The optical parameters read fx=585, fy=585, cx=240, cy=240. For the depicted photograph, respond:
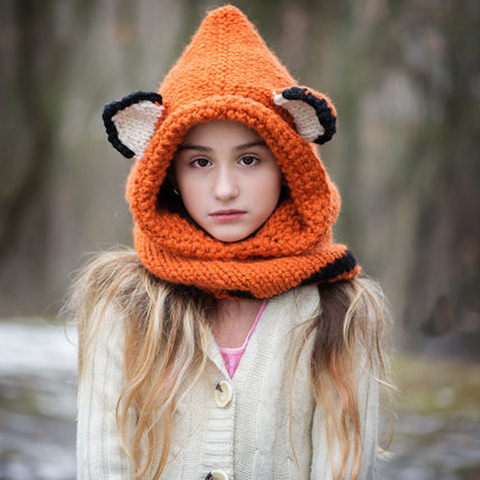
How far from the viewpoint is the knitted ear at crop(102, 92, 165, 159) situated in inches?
48.4

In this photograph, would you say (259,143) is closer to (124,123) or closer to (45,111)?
(124,123)

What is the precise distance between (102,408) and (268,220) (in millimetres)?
553

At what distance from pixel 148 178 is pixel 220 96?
0.77 feet

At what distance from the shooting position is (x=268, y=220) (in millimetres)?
1327

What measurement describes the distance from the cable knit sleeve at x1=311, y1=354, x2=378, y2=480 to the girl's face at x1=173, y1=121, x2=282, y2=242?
1.40 feet

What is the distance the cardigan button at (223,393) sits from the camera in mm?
1249

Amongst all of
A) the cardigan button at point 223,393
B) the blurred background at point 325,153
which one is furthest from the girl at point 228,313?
the blurred background at point 325,153

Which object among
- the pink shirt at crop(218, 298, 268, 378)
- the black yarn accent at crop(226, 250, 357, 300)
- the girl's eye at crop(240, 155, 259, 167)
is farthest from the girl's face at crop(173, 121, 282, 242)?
the pink shirt at crop(218, 298, 268, 378)

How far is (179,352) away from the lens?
4.23 feet

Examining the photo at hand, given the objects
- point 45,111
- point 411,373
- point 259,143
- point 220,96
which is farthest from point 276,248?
point 45,111

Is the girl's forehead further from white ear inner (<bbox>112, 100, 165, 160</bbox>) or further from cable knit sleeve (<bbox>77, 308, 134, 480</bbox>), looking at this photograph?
cable knit sleeve (<bbox>77, 308, 134, 480</bbox>)

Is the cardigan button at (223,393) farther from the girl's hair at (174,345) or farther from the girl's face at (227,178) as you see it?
Answer: the girl's face at (227,178)

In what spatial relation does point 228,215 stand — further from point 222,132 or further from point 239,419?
point 239,419

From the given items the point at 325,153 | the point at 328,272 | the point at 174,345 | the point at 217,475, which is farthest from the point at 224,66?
the point at 325,153
